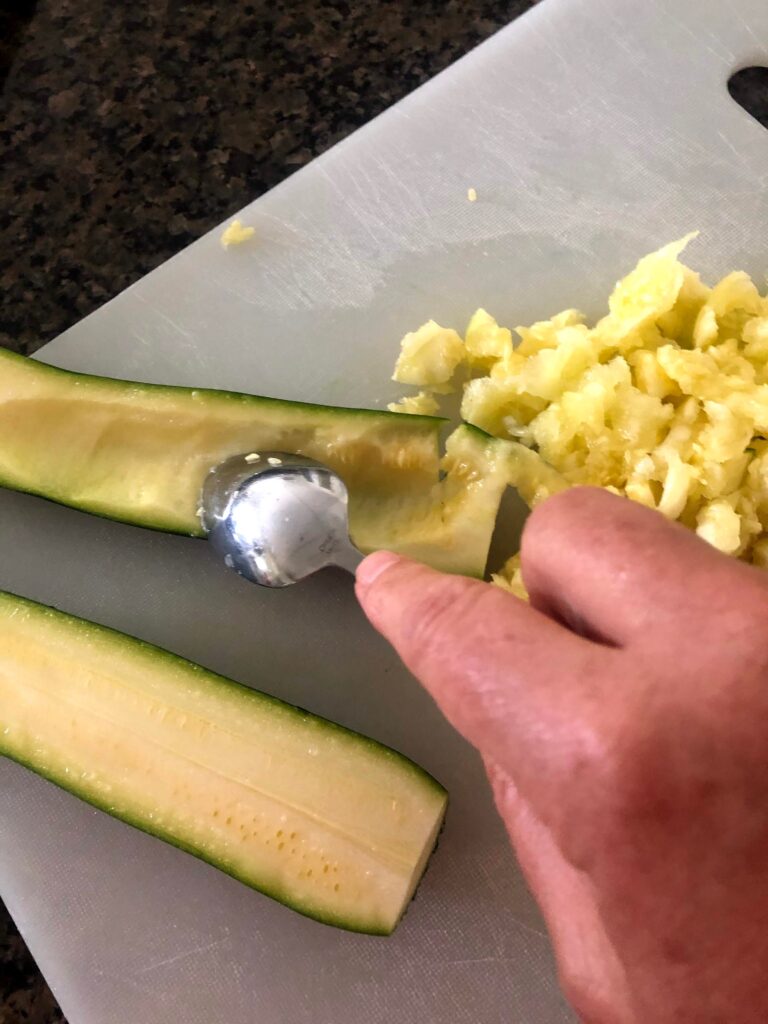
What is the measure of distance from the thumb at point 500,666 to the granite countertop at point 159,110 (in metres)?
1.15

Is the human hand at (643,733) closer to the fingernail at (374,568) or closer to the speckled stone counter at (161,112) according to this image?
the fingernail at (374,568)

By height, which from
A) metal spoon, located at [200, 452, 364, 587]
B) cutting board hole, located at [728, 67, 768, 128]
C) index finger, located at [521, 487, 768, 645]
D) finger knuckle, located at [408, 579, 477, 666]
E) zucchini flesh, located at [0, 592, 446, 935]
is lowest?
zucchini flesh, located at [0, 592, 446, 935]

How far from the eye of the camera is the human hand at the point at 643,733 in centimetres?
70

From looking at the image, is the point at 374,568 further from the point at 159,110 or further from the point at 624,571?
the point at 159,110

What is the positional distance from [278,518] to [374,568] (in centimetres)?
36

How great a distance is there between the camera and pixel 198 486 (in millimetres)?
1365

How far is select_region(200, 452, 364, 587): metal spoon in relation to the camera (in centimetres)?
127

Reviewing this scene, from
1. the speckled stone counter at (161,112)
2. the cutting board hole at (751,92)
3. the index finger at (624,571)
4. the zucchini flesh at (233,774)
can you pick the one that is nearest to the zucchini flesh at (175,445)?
the zucchini flesh at (233,774)

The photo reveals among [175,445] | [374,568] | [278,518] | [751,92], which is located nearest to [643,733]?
[374,568]

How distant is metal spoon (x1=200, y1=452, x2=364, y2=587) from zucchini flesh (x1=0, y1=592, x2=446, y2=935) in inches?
7.4

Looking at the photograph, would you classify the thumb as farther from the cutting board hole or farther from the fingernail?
the cutting board hole

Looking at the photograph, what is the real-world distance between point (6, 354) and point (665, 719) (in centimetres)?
113

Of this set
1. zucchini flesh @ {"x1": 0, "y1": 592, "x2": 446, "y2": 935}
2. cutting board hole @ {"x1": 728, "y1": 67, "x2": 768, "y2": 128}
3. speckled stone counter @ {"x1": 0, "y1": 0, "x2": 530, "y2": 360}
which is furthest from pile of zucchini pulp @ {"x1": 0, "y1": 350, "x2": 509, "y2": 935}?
cutting board hole @ {"x1": 728, "y1": 67, "x2": 768, "y2": 128}

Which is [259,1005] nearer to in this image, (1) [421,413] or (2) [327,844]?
(2) [327,844]
